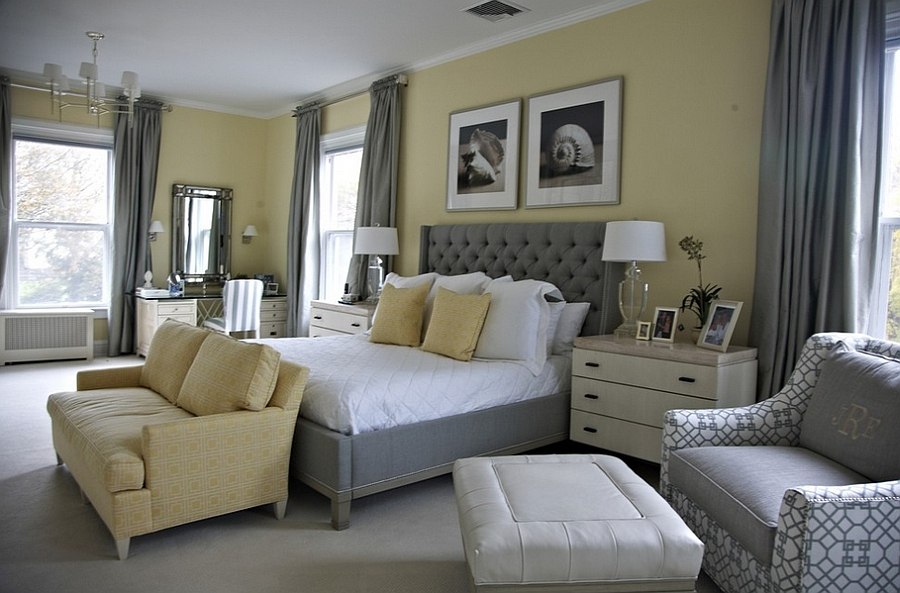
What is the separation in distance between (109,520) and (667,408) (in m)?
2.44

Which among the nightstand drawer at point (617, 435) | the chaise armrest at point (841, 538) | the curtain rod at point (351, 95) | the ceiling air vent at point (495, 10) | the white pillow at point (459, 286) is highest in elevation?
the ceiling air vent at point (495, 10)

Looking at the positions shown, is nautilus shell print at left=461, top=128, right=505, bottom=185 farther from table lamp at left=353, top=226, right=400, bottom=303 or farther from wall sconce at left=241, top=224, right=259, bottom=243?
wall sconce at left=241, top=224, right=259, bottom=243

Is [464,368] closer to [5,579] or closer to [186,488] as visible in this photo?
[186,488]

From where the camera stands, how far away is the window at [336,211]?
6.41m

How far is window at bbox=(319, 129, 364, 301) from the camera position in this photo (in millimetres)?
6414

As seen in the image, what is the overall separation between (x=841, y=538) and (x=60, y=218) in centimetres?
700

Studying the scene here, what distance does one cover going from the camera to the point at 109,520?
2.41 metres

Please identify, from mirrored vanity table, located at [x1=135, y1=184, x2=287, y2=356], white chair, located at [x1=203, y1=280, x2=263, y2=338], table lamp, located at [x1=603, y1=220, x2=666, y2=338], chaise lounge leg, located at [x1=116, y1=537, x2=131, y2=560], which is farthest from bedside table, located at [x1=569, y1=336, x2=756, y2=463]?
mirrored vanity table, located at [x1=135, y1=184, x2=287, y2=356]

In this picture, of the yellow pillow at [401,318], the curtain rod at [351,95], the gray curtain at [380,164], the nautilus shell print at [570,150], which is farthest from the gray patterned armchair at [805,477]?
the curtain rod at [351,95]

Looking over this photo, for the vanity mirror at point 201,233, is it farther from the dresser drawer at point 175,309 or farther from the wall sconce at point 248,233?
the dresser drawer at point 175,309

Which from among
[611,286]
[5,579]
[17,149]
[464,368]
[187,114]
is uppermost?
[187,114]

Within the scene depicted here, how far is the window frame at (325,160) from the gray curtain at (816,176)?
3885 millimetres

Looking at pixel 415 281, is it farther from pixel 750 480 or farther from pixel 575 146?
pixel 750 480

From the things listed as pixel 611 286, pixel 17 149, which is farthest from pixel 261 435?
pixel 17 149
